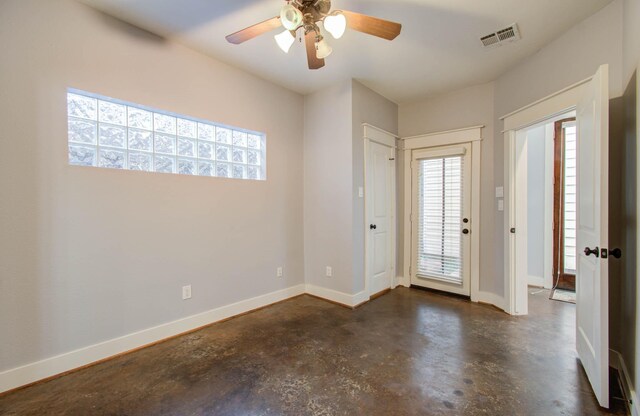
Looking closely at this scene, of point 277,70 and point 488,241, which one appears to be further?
point 488,241

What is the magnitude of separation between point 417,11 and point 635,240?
2209 mm

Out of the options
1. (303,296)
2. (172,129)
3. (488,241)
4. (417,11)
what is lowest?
(303,296)

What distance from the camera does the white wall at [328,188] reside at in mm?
3381

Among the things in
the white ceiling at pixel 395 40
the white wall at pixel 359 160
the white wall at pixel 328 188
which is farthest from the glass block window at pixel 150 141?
the white wall at pixel 359 160

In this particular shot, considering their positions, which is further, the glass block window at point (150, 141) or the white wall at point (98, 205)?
the glass block window at point (150, 141)

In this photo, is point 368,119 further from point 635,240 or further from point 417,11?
point 635,240

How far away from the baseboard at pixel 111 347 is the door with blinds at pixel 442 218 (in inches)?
96.2

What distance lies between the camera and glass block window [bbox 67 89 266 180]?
217cm

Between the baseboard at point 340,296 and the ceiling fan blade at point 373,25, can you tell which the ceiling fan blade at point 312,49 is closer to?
the ceiling fan blade at point 373,25

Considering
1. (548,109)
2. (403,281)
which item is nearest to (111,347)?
(403,281)

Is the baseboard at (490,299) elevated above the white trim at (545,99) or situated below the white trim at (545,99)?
below

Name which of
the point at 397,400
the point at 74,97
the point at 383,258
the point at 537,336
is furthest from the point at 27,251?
the point at 537,336

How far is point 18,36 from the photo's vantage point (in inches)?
72.9

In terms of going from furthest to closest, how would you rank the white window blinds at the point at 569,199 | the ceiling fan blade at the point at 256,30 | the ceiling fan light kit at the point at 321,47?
the white window blinds at the point at 569,199
the ceiling fan light kit at the point at 321,47
the ceiling fan blade at the point at 256,30
